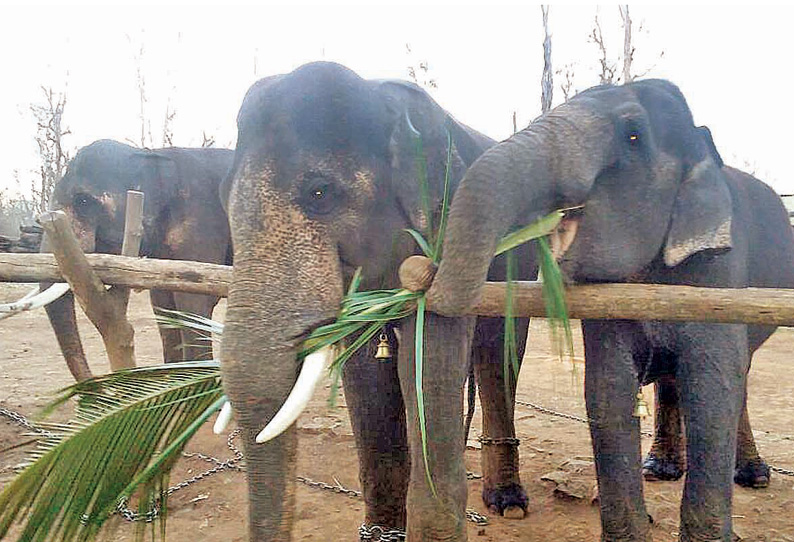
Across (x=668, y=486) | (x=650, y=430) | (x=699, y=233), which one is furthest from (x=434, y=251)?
(x=650, y=430)

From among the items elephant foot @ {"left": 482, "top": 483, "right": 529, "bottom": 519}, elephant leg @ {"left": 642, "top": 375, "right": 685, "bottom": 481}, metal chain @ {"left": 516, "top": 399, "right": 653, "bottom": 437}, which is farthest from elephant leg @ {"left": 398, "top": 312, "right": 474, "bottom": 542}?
metal chain @ {"left": 516, "top": 399, "right": 653, "bottom": 437}

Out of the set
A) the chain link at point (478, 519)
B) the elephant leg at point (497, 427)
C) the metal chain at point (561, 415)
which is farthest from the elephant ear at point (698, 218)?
the metal chain at point (561, 415)

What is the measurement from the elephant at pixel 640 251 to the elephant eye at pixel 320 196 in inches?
20.1

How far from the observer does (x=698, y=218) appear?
2.35 meters

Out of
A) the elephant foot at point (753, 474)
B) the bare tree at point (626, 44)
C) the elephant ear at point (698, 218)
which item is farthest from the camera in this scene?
the bare tree at point (626, 44)

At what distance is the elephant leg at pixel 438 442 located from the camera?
2334mm

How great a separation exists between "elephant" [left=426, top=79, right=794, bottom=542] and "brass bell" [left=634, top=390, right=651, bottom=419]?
0.8 inches

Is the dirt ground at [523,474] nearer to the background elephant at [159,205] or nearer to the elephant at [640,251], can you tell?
the elephant at [640,251]

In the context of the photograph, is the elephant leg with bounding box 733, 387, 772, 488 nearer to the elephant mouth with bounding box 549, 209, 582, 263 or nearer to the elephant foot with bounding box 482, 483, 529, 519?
the elephant foot with bounding box 482, 483, 529, 519

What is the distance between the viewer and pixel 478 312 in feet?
7.17

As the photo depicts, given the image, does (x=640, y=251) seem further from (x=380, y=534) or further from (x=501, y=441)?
(x=501, y=441)

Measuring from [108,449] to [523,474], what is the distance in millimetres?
2957

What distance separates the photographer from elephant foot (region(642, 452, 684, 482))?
167 inches

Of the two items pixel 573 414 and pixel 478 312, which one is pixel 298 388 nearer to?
pixel 478 312
